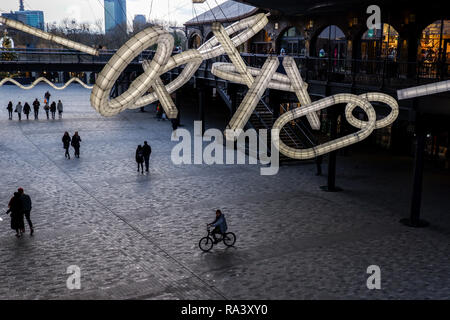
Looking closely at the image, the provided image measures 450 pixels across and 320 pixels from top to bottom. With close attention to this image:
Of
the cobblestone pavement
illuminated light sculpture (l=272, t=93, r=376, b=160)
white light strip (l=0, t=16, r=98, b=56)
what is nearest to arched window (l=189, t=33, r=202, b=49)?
the cobblestone pavement

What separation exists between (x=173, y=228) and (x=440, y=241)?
832 cm

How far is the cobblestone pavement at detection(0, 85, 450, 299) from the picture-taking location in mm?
12344

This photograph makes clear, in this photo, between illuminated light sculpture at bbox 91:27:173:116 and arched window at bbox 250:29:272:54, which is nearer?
illuminated light sculpture at bbox 91:27:173:116

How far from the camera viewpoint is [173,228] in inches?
652

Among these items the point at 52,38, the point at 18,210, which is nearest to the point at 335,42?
the point at 18,210

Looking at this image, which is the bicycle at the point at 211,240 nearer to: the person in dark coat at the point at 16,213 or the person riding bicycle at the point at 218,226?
the person riding bicycle at the point at 218,226

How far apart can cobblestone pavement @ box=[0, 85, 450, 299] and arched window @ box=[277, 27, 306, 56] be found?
11.2 metres

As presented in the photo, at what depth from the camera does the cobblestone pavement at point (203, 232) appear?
1234 cm

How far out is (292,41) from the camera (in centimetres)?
3703

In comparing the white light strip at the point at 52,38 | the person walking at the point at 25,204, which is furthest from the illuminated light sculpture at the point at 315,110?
the person walking at the point at 25,204

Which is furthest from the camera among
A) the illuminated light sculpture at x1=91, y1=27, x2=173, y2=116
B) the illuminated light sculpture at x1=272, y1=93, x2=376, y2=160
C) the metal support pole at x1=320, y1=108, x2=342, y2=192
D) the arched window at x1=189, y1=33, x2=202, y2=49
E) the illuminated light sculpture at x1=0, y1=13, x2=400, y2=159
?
the arched window at x1=189, y1=33, x2=202, y2=49

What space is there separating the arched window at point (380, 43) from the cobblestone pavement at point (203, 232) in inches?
236

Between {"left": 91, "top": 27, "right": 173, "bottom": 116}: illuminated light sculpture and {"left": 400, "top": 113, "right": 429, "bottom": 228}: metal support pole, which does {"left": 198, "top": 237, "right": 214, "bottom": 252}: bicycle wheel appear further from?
{"left": 400, "top": 113, "right": 429, "bottom": 228}: metal support pole
